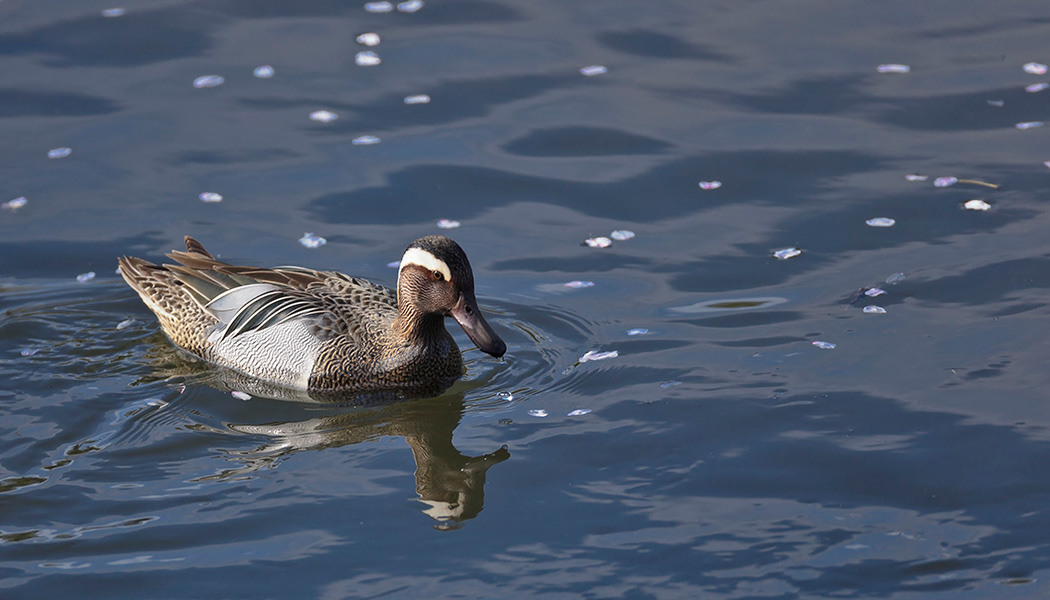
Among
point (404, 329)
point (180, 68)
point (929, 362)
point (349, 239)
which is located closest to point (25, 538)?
point (404, 329)

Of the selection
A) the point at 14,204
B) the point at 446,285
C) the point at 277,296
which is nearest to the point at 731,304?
the point at 446,285

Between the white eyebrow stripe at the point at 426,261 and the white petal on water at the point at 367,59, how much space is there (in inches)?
222

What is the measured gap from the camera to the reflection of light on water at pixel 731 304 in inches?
354

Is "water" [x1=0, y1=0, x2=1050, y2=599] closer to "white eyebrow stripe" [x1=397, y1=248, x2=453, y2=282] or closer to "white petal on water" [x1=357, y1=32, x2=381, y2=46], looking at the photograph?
"white petal on water" [x1=357, y1=32, x2=381, y2=46]

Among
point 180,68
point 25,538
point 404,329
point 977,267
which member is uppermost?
point 180,68

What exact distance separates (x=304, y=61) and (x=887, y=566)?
9110 mm

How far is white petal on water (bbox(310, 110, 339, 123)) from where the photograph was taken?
1219 centimetres

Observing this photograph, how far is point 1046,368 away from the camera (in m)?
7.89

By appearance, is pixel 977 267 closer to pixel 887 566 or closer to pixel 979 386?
pixel 979 386

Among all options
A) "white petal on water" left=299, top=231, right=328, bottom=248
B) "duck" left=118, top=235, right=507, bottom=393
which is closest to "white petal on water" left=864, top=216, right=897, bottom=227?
"duck" left=118, top=235, right=507, bottom=393

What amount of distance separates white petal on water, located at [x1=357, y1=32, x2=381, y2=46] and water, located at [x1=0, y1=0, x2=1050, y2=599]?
151 millimetres

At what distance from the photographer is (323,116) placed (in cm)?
1223

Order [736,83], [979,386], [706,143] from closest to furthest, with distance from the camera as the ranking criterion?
1. [979,386]
2. [706,143]
3. [736,83]

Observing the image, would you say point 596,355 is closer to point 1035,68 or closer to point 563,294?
point 563,294
